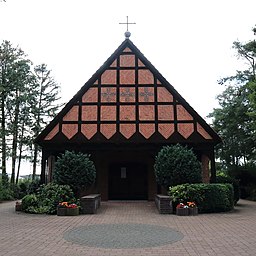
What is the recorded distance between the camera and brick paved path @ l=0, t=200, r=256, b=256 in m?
5.75

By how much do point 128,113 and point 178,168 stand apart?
15.3 ft

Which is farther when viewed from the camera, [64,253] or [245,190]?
[245,190]

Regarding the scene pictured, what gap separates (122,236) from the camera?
23.8 feet

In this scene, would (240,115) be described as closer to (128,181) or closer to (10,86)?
(128,181)

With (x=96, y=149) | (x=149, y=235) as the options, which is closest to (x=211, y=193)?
(x=149, y=235)

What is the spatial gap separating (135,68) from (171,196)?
307 inches

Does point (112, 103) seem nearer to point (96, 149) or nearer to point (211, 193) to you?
point (96, 149)

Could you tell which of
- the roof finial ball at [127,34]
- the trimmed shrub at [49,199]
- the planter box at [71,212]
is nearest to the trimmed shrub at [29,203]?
the trimmed shrub at [49,199]

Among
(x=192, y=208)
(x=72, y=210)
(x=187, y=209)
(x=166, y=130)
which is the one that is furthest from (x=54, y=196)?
(x=166, y=130)

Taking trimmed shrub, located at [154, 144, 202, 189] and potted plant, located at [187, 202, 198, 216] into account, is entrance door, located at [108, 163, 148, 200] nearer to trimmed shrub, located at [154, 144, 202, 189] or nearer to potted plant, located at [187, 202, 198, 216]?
trimmed shrub, located at [154, 144, 202, 189]

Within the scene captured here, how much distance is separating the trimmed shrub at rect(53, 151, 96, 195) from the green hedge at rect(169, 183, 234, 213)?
3692 millimetres

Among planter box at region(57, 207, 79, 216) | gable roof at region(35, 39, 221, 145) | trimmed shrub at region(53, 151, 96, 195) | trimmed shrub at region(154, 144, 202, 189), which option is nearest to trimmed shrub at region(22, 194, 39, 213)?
trimmed shrub at region(53, 151, 96, 195)

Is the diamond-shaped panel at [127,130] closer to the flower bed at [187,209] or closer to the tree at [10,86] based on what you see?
the flower bed at [187,209]

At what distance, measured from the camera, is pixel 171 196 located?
39.6ft
